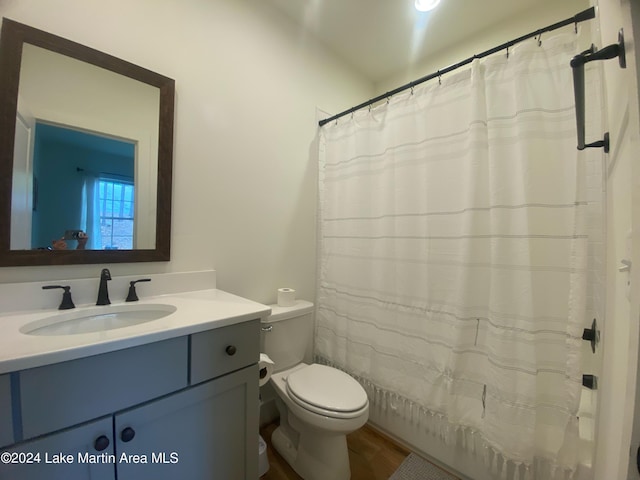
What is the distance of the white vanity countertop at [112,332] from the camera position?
1.95 ft

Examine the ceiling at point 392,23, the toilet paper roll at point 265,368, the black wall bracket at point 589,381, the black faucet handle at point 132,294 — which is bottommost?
the toilet paper roll at point 265,368

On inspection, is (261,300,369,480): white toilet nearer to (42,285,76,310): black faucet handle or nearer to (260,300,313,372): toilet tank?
(260,300,313,372): toilet tank

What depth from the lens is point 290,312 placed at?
4.82 feet

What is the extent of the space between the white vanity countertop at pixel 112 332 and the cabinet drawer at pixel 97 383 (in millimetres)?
33

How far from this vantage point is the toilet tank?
Answer: 1402 mm

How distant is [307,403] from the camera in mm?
1180

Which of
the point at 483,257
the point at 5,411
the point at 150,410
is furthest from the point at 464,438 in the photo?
the point at 5,411

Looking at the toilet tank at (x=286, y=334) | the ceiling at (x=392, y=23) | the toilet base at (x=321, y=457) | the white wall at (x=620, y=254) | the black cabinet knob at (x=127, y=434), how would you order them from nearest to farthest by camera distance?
the white wall at (x=620, y=254) < the black cabinet knob at (x=127, y=434) < the toilet base at (x=321, y=457) < the toilet tank at (x=286, y=334) < the ceiling at (x=392, y=23)

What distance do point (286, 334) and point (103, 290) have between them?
87cm

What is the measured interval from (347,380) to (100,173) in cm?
150

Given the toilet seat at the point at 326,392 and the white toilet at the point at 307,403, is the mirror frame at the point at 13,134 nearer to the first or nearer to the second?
the white toilet at the point at 307,403

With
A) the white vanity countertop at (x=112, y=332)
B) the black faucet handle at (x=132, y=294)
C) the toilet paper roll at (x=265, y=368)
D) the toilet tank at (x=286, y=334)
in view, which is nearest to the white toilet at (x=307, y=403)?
the toilet tank at (x=286, y=334)

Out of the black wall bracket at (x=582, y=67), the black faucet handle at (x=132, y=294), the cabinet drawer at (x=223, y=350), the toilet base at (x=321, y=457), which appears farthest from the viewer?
the toilet base at (x=321, y=457)

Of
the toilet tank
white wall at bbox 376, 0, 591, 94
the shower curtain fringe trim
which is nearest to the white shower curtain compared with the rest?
the shower curtain fringe trim
